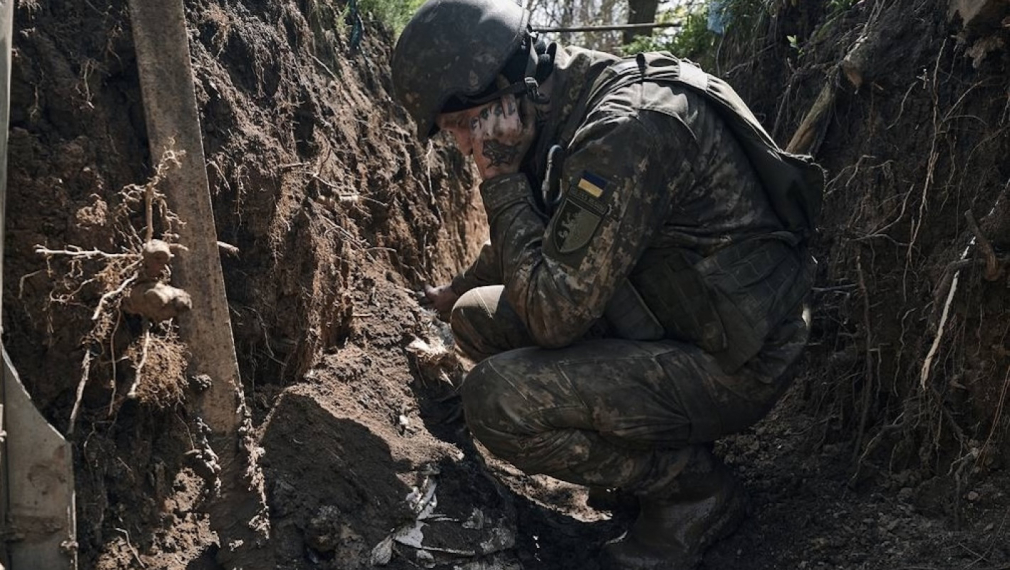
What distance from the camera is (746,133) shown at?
3305 mm

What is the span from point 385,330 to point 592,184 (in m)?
1.41

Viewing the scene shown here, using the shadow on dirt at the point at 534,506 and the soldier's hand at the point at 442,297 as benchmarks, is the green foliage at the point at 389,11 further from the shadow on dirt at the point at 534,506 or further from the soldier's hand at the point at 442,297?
the shadow on dirt at the point at 534,506

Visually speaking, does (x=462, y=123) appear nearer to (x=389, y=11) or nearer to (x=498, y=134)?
(x=498, y=134)

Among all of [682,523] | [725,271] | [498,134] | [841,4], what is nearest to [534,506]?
[682,523]

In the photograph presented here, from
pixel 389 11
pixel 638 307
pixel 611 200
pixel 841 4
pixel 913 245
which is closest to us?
pixel 611 200

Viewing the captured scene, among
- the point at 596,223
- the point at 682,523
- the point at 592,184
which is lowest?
the point at 682,523

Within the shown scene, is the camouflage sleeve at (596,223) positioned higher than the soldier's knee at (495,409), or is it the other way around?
the camouflage sleeve at (596,223)

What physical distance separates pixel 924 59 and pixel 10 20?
10.00 feet

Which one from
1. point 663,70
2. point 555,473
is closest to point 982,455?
point 555,473

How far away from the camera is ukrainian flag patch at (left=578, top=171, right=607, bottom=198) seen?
3.00 meters

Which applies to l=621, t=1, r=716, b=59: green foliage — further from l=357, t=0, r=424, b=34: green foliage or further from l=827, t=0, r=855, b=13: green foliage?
l=357, t=0, r=424, b=34: green foliage

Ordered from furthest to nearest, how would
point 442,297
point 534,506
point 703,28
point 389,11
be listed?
point 703,28, point 389,11, point 442,297, point 534,506

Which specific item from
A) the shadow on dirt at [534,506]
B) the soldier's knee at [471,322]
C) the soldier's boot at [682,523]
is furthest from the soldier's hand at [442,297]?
the soldier's boot at [682,523]

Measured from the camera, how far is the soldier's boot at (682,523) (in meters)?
3.44
